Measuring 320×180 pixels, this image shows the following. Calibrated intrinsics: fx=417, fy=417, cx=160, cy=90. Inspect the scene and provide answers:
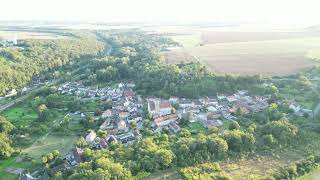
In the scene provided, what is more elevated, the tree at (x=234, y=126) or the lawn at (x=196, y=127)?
the tree at (x=234, y=126)

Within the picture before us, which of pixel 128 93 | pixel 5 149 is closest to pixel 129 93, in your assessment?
pixel 128 93

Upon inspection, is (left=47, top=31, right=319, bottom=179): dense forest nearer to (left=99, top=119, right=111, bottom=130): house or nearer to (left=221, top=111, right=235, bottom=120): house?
(left=221, top=111, right=235, bottom=120): house

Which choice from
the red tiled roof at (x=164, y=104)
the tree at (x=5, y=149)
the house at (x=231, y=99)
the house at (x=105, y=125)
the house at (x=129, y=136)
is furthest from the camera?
the house at (x=231, y=99)

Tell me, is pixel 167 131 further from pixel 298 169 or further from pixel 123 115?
pixel 298 169

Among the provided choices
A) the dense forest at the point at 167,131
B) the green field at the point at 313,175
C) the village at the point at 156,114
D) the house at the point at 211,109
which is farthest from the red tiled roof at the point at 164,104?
the green field at the point at 313,175

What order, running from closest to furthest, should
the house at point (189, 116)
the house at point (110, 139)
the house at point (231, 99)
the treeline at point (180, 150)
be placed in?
the treeline at point (180, 150) → the house at point (110, 139) → the house at point (189, 116) → the house at point (231, 99)

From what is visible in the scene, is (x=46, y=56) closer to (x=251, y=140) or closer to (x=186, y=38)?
(x=186, y=38)

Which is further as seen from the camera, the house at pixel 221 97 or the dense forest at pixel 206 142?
the house at pixel 221 97

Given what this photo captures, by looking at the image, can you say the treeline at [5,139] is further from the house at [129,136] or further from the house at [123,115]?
the house at [123,115]
